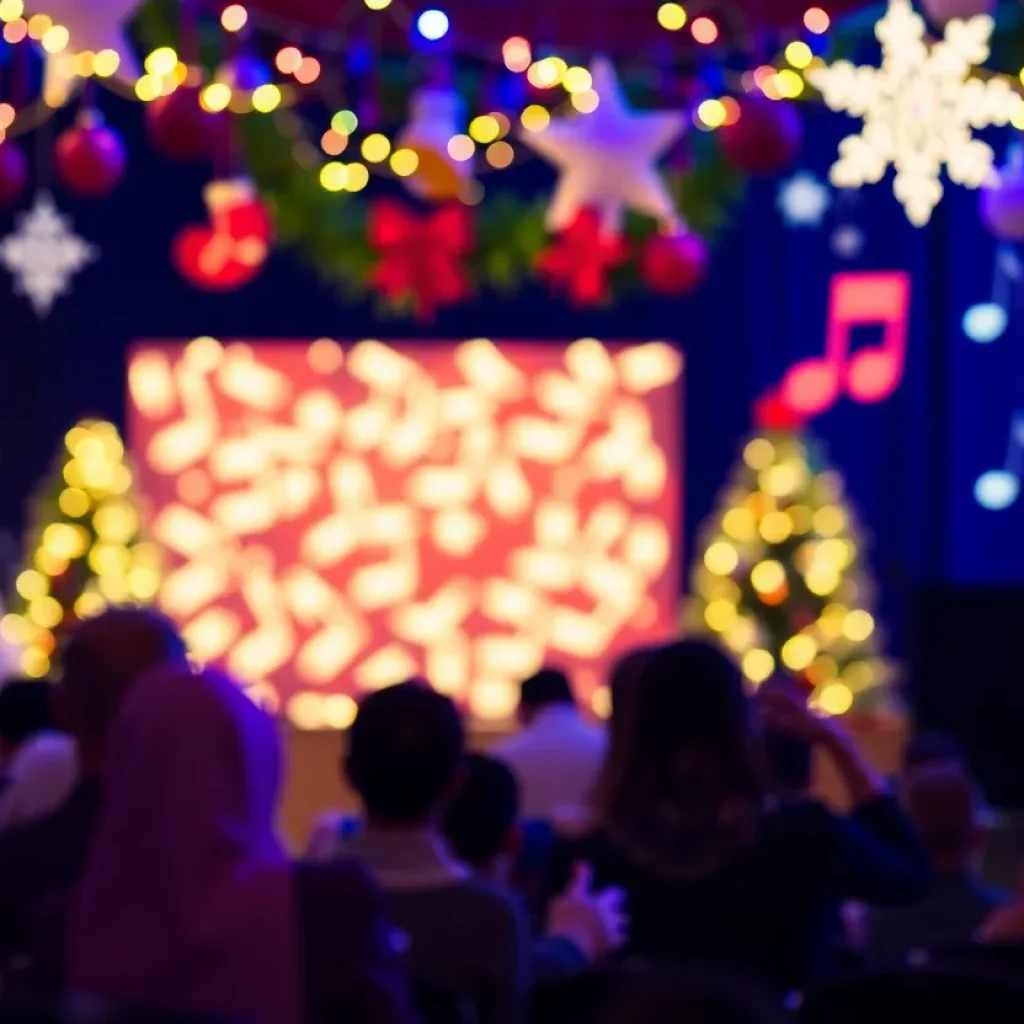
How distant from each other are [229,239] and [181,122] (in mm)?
1353

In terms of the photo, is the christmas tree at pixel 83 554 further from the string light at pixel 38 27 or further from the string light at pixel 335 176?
the string light at pixel 38 27

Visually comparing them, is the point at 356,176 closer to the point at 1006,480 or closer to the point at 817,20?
the point at 817,20

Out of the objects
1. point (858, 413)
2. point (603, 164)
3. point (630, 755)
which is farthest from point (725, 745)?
point (858, 413)

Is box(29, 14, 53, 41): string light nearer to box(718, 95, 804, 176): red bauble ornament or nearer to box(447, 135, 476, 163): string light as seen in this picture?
box(447, 135, 476, 163): string light

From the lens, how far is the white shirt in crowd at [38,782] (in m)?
Result: 4.01

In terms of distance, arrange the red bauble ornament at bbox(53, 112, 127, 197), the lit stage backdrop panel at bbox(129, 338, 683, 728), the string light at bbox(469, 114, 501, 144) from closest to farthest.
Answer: the red bauble ornament at bbox(53, 112, 127, 197) < the string light at bbox(469, 114, 501, 144) < the lit stage backdrop panel at bbox(129, 338, 683, 728)

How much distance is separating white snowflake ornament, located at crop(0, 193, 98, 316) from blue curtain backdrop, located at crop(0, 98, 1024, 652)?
8 cm

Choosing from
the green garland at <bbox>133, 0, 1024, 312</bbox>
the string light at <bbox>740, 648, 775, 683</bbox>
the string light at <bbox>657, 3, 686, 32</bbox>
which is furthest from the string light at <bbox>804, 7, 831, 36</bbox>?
the string light at <bbox>740, 648, 775, 683</bbox>

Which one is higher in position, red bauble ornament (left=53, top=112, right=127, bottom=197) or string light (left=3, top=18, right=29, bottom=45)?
string light (left=3, top=18, right=29, bottom=45)

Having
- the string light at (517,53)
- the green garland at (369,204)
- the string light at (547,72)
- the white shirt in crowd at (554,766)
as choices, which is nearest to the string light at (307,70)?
the green garland at (369,204)

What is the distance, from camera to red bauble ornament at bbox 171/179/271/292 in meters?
7.07

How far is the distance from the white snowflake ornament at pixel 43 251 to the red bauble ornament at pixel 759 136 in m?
4.77

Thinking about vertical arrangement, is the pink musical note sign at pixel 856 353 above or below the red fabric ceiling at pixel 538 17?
below

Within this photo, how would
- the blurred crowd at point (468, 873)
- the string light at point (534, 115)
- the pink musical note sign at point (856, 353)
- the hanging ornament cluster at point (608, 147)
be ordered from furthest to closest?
the pink musical note sign at point (856, 353)
the string light at point (534, 115)
the hanging ornament cluster at point (608, 147)
the blurred crowd at point (468, 873)
